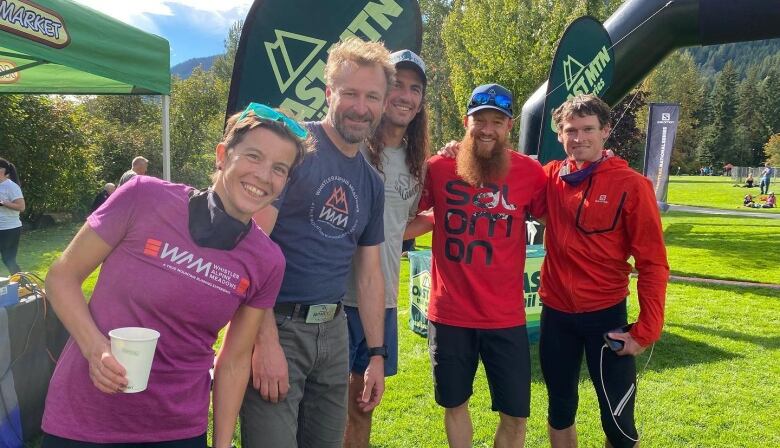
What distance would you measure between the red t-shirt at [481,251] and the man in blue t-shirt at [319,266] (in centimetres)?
78

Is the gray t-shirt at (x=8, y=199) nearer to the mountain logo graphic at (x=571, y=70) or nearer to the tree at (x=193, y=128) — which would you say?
the mountain logo graphic at (x=571, y=70)

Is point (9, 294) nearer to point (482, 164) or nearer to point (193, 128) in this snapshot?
point (482, 164)

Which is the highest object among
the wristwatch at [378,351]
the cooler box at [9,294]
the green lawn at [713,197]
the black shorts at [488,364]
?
the wristwatch at [378,351]

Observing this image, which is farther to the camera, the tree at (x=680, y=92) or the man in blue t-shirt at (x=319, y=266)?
the tree at (x=680, y=92)

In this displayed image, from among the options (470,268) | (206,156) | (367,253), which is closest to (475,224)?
(470,268)

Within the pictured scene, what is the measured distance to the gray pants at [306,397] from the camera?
2.14 meters

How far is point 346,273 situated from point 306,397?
549 mm

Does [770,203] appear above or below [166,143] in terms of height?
below

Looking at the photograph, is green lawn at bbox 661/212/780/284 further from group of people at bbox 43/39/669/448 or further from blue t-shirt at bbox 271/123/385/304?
blue t-shirt at bbox 271/123/385/304

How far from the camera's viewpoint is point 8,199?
299 inches

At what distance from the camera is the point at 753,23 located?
5293 millimetres

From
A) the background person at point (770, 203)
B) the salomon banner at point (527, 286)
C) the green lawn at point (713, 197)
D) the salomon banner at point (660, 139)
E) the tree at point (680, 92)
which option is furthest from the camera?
the tree at point (680, 92)

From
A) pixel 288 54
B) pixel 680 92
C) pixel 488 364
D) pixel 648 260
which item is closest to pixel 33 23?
pixel 288 54

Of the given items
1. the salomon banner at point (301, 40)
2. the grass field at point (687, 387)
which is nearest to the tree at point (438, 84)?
the grass field at point (687, 387)
